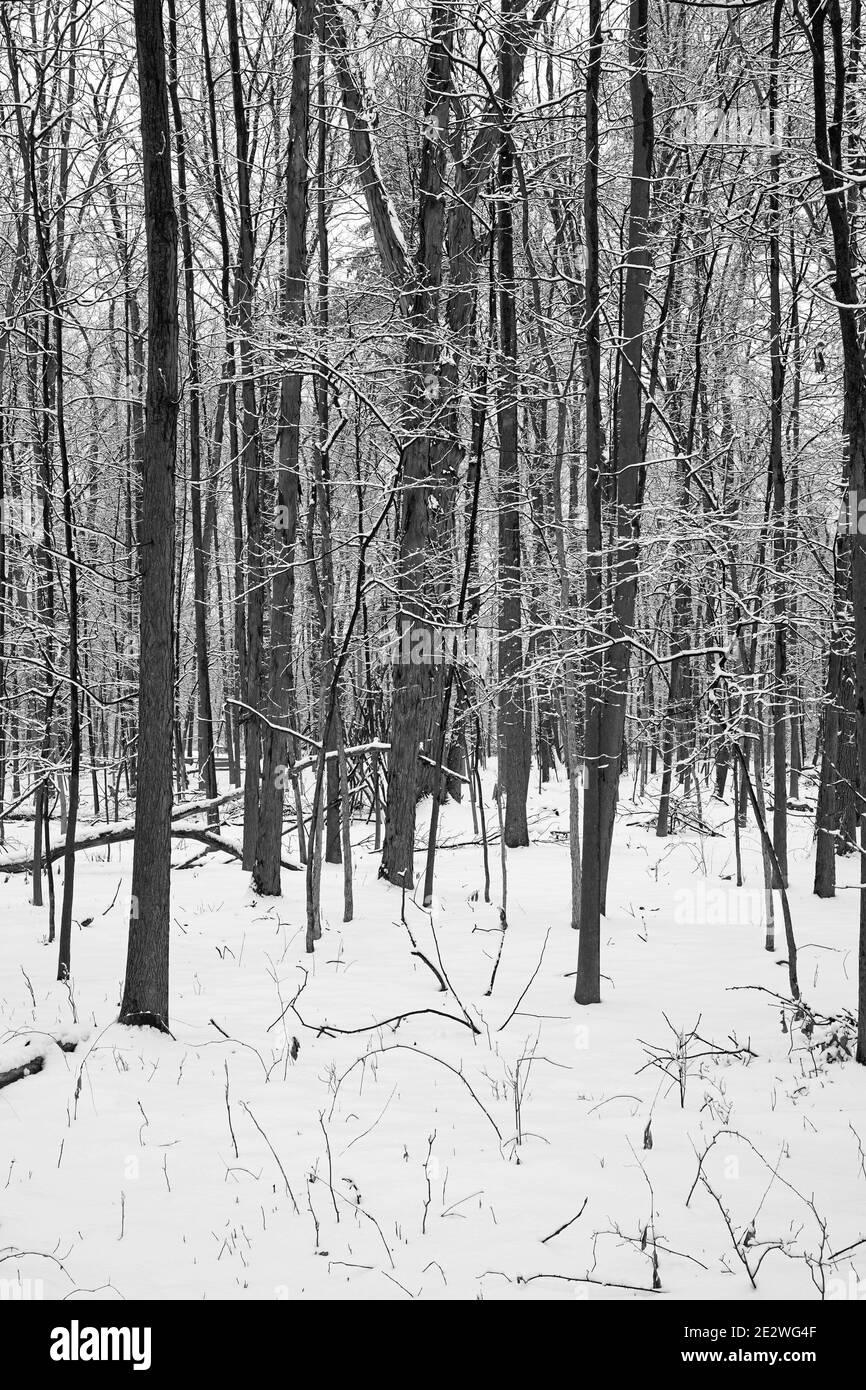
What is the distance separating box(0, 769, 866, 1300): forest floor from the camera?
10.6ft

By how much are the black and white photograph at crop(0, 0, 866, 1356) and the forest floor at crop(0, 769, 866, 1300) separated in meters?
0.03

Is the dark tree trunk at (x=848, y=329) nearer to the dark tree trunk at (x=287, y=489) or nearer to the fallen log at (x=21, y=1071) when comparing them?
the fallen log at (x=21, y=1071)

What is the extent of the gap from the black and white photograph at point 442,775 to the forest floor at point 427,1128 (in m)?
0.03

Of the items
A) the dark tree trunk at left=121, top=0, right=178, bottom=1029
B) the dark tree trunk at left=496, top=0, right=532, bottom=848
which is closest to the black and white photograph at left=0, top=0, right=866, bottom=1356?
the dark tree trunk at left=121, top=0, right=178, bottom=1029

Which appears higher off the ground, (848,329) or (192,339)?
(192,339)

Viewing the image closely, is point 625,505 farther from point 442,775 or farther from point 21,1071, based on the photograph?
point 21,1071

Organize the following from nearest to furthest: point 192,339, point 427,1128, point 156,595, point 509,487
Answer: point 427,1128
point 156,595
point 192,339
point 509,487

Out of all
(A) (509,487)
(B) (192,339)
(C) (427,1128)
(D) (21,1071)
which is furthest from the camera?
(A) (509,487)

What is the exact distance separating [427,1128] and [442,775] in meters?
4.60

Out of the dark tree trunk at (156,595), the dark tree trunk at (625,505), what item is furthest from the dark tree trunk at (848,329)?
the dark tree trunk at (156,595)

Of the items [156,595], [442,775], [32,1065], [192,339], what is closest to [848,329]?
[156,595]

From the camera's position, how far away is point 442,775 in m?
8.91

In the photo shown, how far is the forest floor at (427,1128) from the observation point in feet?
10.6
